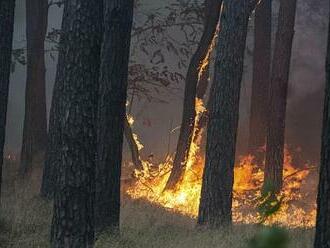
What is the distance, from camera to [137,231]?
8.60 meters

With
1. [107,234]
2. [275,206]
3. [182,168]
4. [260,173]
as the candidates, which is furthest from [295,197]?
[275,206]

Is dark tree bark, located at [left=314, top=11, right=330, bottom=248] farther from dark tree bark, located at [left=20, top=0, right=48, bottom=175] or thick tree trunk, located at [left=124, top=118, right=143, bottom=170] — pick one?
thick tree trunk, located at [left=124, top=118, right=143, bottom=170]

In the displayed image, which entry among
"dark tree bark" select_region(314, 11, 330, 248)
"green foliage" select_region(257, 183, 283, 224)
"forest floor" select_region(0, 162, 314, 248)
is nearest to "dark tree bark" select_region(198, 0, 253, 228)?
"forest floor" select_region(0, 162, 314, 248)

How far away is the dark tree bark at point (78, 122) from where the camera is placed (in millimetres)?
6367

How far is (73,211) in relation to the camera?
21.3 feet

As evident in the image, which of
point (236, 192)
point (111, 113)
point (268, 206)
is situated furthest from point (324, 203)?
point (236, 192)

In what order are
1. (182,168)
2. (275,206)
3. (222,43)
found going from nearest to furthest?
(275,206) → (222,43) → (182,168)

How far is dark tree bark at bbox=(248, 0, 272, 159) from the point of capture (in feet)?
57.6

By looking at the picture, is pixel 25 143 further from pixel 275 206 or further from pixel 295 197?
pixel 275 206

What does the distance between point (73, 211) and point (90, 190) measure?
0.31 meters

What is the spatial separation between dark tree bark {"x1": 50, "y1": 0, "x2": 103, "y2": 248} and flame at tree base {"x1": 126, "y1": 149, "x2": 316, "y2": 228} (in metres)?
5.49

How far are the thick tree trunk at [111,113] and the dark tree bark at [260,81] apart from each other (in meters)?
9.73

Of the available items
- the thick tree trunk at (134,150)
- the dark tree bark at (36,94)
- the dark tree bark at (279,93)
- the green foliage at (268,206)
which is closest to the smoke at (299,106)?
the thick tree trunk at (134,150)

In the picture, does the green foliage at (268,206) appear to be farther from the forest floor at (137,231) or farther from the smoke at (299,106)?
the smoke at (299,106)
